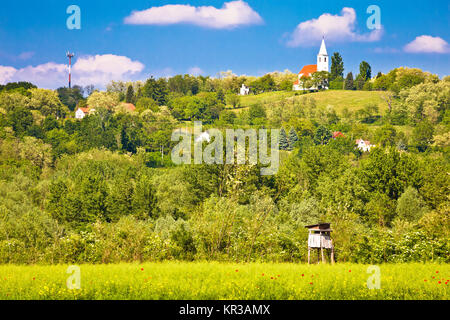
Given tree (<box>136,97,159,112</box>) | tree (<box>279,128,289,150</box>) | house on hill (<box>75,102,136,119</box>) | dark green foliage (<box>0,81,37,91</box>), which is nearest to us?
tree (<box>279,128,289,150</box>)

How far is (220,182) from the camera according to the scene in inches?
2601

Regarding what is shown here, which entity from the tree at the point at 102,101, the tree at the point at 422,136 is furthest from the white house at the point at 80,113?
the tree at the point at 422,136

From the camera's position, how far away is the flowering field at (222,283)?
14336mm

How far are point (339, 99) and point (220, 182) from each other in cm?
11636

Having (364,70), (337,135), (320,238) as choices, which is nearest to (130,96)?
(364,70)

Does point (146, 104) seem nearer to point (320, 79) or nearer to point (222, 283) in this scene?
point (320, 79)

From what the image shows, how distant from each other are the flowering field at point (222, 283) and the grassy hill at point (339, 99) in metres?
149

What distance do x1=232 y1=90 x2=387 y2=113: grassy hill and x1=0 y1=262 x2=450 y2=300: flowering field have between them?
14946cm

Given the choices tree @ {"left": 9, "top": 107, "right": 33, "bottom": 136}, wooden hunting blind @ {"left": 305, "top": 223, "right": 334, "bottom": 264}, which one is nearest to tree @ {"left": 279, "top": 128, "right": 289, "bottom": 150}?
tree @ {"left": 9, "top": 107, "right": 33, "bottom": 136}

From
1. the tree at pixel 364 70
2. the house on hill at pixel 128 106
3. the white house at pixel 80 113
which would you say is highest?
the tree at pixel 364 70

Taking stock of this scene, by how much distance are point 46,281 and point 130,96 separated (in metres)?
183

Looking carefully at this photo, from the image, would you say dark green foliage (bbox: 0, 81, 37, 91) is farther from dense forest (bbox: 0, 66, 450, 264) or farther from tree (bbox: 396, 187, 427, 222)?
tree (bbox: 396, 187, 427, 222)

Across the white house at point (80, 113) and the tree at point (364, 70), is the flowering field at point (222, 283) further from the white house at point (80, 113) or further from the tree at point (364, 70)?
the tree at point (364, 70)

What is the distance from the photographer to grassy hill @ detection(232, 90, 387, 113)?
165m
